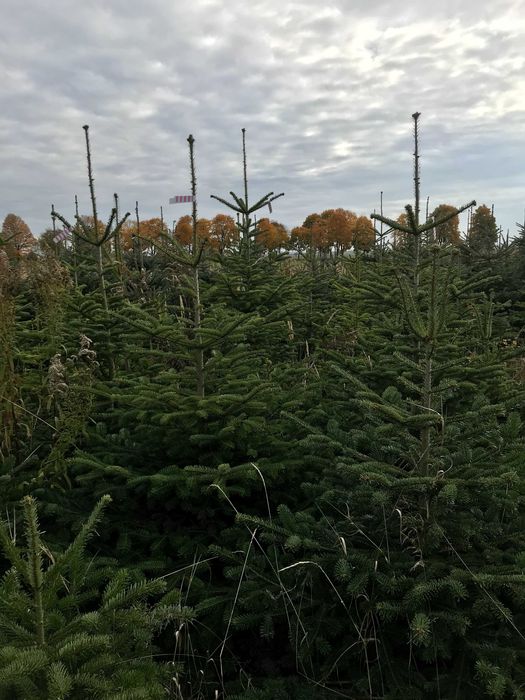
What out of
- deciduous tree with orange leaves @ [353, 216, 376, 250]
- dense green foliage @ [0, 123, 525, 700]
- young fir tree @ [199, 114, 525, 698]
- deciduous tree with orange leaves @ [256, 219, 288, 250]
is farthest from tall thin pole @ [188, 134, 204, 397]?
deciduous tree with orange leaves @ [353, 216, 376, 250]

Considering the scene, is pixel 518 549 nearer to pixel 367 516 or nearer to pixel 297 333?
pixel 367 516

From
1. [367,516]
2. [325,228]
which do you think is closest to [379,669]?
[367,516]

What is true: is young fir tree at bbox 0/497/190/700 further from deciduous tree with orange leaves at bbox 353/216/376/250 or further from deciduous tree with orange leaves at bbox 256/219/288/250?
deciduous tree with orange leaves at bbox 353/216/376/250

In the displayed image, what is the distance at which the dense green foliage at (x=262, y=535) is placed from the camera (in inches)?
73.6

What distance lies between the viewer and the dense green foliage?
1.87 meters

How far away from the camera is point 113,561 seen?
265cm

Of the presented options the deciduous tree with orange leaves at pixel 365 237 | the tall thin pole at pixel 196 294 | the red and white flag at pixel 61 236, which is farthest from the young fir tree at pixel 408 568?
the deciduous tree with orange leaves at pixel 365 237

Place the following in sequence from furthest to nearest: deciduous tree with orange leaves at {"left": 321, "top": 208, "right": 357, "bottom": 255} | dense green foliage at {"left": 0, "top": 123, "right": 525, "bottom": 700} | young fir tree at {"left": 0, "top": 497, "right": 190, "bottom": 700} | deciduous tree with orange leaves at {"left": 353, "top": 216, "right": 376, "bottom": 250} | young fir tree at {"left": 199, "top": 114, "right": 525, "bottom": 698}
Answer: deciduous tree with orange leaves at {"left": 321, "top": 208, "right": 357, "bottom": 255} < deciduous tree with orange leaves at {"left": 353, "top": 216, "right": 376, "bottom": 250} < young fir tree at {"left": 199, "top": 114, "right": 525, "bottom": 698} < dense green foliage at {"left": 0, "top": 123, "right": 525, "bottom": 700} < young fir tree at {"left": 0, "top": 497, "right": 190, "bottom": 700}

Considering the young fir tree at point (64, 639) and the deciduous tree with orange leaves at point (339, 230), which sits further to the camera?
the deciduous tree with orange leaves at point (339, 230)

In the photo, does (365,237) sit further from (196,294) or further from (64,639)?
(64,639)

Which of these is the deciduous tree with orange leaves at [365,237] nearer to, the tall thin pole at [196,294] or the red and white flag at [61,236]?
the red and white flag at [61,236]

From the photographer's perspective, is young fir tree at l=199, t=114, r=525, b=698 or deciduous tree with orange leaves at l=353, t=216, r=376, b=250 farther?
deciduous tree with orange leaves at l=353, t=216, r=376, b=250

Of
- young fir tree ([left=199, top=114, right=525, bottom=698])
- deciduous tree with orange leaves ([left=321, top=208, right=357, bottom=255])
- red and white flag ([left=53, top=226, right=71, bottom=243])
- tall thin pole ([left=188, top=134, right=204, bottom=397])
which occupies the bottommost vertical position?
young fir tree ([left=199, top=114, right=525, bottom=698])

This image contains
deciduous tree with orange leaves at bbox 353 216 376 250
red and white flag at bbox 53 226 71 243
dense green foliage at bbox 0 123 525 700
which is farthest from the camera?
deciduous tree with orange leaves at bbox 353 216 376 250
